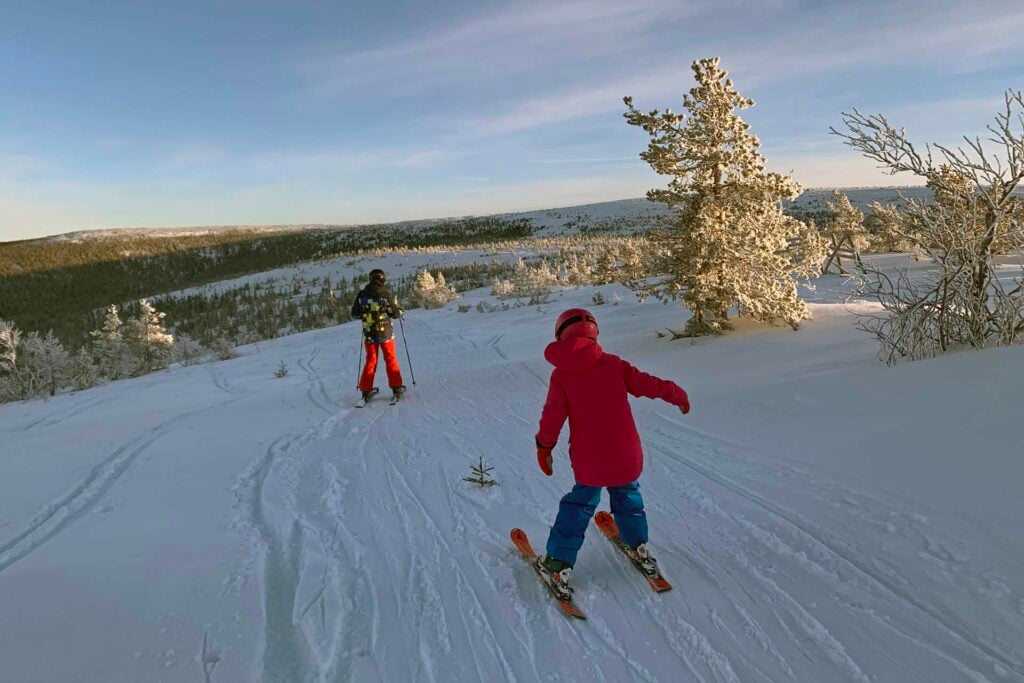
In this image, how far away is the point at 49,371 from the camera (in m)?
14.2

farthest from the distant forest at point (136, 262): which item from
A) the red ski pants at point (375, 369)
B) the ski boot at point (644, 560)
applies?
the ski boot at point (644, 560)

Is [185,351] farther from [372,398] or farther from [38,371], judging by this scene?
[372,398]

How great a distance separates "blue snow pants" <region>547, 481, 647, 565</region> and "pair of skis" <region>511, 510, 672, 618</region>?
5.9 inches

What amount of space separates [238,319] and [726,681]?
26.7 meters

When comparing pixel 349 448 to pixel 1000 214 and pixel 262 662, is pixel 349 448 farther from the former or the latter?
pixel 1000 214

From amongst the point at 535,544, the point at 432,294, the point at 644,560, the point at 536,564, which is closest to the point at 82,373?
the point at 432,294

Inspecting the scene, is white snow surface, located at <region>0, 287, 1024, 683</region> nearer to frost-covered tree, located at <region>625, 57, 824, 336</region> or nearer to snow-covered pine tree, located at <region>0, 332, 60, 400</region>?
frost-covered tree, located at <region>625, 57, 824, 336</region>

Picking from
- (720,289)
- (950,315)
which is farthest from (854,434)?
(720,289)

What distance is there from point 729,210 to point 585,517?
6.51 m

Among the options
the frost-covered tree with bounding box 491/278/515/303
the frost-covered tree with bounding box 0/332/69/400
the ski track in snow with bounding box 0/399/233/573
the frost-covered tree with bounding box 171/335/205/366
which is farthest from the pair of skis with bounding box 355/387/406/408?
the frost-covered tree with bounding box 491/278/515/303

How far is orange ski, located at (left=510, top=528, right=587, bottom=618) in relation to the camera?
10.0 feet

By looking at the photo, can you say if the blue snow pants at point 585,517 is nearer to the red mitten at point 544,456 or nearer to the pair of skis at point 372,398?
the red mitten at point 544,456

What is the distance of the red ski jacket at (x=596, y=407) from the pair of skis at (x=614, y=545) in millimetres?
566

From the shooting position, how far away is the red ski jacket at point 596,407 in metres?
3.25
